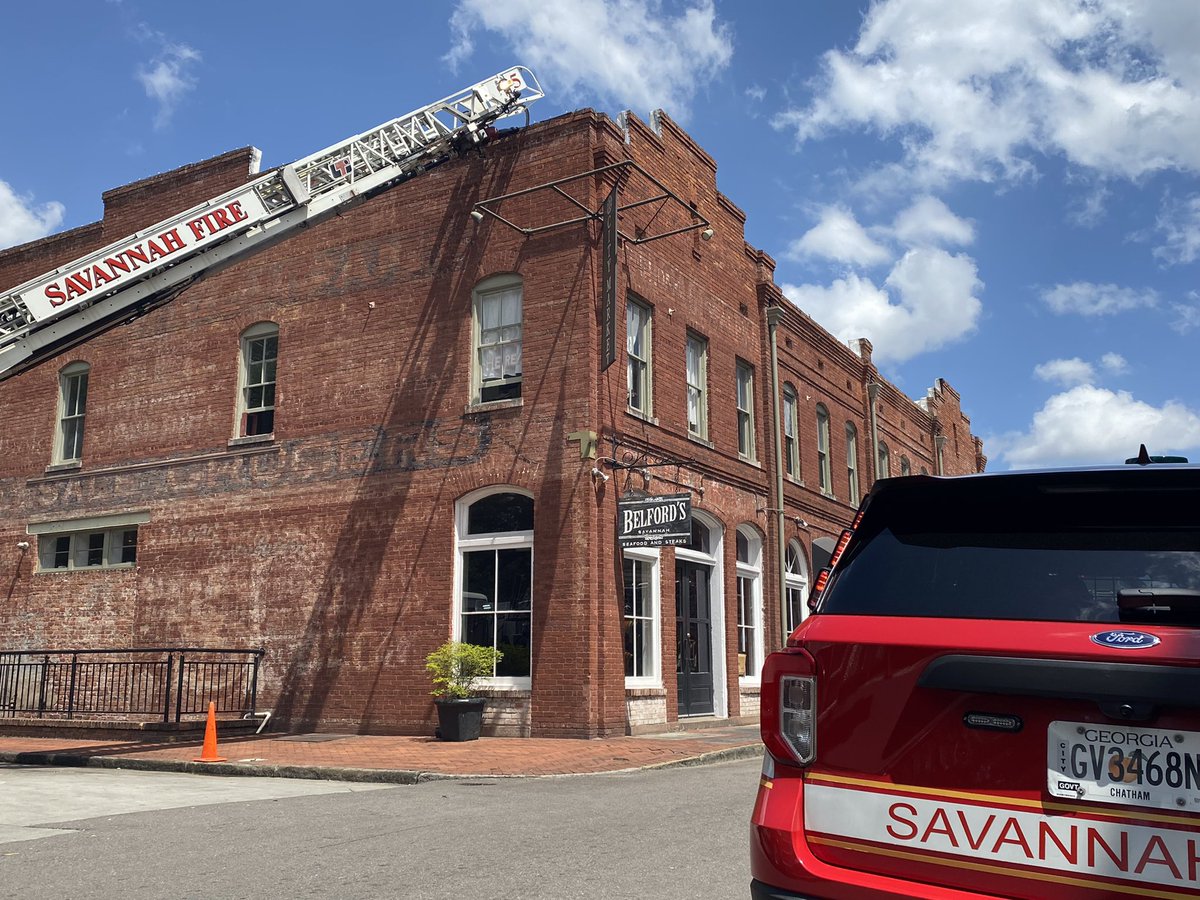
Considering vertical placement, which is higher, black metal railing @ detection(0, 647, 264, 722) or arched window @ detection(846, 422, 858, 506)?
arched window @ detection(846, 422, 858, 506)

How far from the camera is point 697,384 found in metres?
20.4

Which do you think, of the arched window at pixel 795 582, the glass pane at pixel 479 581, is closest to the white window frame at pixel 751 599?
the arched window at pixel 795 582

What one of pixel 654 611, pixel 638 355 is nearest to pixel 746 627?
pixel 654 611

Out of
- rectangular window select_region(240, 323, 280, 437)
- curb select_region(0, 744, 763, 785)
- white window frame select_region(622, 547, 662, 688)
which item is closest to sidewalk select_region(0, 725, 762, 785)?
curb select_region(0, 744, 763, 785)

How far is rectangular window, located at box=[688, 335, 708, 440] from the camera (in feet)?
65.9

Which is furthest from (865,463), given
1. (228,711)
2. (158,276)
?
(158,276)

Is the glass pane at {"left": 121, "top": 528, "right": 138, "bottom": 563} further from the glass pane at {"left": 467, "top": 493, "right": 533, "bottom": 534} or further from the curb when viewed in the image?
the glass pane at {"left": 467, "top": 493, "right": 533, "bottom": 534}

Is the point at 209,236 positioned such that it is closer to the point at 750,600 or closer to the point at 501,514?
the point at 501,514

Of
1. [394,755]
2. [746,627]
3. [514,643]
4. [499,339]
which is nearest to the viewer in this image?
[394,755]

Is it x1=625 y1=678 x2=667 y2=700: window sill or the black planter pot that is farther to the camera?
x1=625 y1=678 x2=667 y2=700: window sill

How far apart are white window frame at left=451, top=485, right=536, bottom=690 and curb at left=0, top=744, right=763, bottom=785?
3545 mm

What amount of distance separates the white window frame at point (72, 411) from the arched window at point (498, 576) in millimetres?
9646

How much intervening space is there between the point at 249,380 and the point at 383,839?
14245 millimetres

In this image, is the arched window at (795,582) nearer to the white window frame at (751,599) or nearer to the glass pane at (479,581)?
the white window frame at (751,599)
